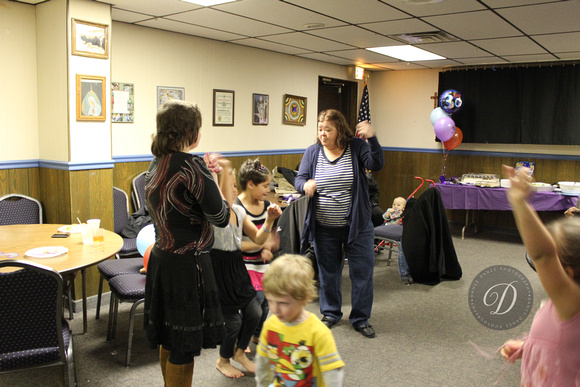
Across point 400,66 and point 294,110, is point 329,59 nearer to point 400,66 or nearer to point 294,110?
point 294,110

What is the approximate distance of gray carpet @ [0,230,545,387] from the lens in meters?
2.68

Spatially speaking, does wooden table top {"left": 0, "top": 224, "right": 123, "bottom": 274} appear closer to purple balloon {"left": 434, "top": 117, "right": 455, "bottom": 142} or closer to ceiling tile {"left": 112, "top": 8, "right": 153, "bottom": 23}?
ceiling tile {"left": 112, "top": 8, "right": 153, "bottom": 23}

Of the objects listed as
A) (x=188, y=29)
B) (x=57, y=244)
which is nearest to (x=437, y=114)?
(x=188, y=29)

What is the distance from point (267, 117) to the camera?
237 inches

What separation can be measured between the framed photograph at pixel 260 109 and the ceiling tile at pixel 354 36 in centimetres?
125

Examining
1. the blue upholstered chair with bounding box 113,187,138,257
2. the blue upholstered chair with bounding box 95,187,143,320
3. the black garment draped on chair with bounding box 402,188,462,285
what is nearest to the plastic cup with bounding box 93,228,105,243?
the blue upholstered chair with bounding box 95,187,143,320

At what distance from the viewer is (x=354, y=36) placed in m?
4.80

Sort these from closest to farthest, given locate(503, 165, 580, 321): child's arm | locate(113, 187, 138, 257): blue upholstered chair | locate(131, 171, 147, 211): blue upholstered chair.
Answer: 1. locate(503, 165, 580, 321): child's arm
2. locate(113, 187, 138, 257): blue upholstered chair
3. locate(131, 171, 147, 211): blue upholstered chair

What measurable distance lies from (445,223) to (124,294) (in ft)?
9.42

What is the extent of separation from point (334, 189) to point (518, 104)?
14.7ft

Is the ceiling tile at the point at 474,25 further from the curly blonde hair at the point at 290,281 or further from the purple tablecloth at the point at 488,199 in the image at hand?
the curly blonde hair at the point at 290,281

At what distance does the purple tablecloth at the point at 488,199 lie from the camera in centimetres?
575

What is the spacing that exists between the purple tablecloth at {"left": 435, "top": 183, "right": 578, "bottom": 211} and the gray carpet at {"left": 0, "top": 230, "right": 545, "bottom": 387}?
77.2 inches

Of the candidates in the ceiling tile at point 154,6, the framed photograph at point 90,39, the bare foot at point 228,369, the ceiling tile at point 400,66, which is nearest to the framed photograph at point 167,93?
the ceiling tile at point 154,6
